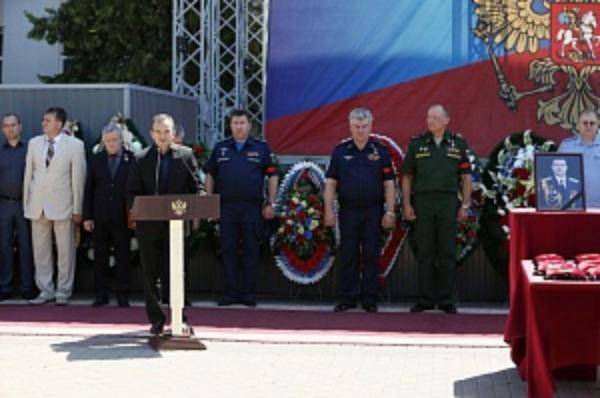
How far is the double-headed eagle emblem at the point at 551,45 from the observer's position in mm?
13047

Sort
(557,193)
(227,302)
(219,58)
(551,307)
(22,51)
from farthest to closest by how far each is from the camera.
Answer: (22,51) < (219,58) < (227,302) < (557,193) < (551,307)

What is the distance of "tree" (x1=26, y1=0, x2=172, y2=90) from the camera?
695 inches

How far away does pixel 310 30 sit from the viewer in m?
13.5

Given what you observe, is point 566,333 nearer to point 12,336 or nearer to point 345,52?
point 12,336

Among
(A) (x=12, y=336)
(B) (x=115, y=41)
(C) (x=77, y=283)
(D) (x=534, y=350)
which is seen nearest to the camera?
(D) (x=534, y=350)

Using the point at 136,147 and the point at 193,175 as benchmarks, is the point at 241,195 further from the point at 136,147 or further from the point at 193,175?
the point at 193,175

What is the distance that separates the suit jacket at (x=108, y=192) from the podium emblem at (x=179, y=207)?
7.80 feet

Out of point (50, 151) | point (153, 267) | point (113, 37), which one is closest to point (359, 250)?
point (153, 267)

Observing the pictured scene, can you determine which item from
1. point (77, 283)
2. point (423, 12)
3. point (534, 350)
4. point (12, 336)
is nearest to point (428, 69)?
point (423, 12)

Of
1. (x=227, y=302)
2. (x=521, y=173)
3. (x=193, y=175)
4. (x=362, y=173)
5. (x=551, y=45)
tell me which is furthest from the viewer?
(x=551, y=45)

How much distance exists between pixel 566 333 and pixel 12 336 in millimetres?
4519

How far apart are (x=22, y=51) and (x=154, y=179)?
46.0ft

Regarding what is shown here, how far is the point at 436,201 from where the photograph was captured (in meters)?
9.66

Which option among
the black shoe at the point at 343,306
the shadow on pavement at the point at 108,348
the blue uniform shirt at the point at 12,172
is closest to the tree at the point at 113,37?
the blue uniform shirt at the point at 12,172
